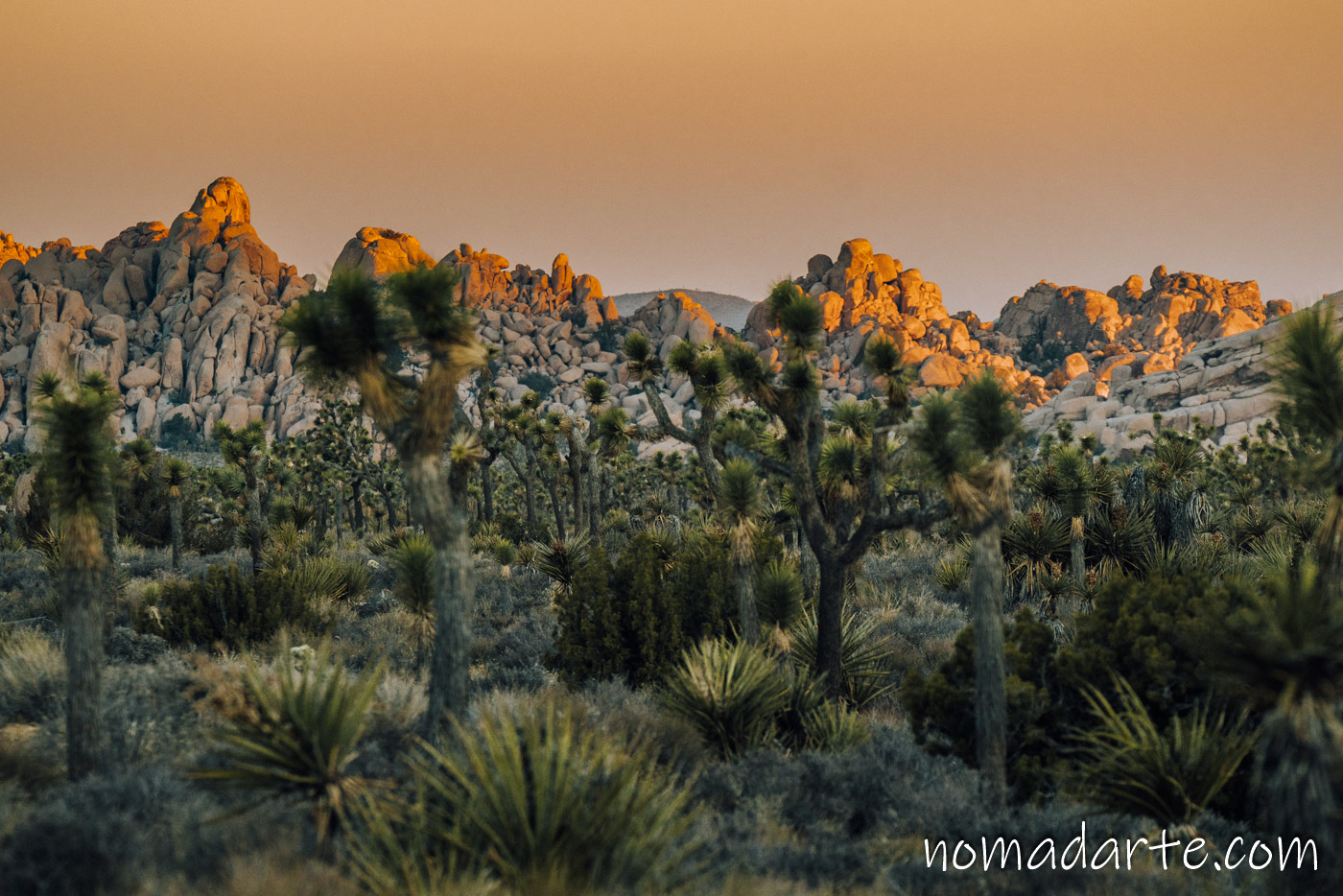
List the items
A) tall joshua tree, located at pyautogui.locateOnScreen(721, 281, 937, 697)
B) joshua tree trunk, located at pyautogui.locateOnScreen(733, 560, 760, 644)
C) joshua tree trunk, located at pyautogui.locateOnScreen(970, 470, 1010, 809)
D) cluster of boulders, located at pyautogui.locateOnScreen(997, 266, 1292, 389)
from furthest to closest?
cluster of boulders, located at pyautogui.locateOnScreen(997, 266, 1292, 389) → joshua tree trunk, located at pyautogui.locateOnScreen(733, 560, 760, 644) → tall joshua tree, located at pyautogui.locateOnScreen(721, 281, 937, 697) → joshua tree trunk, located at pyautogui.locateOnScreen(970, 470, 1010, 809)

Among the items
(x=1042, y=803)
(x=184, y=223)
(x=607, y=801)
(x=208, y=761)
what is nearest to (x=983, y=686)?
(x=1042, y=803)

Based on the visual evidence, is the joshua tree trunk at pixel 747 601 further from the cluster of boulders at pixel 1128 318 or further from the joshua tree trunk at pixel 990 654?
the cluster of boulders at pixel 1128 318

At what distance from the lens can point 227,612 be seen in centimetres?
1225

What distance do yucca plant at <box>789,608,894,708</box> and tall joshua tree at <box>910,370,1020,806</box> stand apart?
9.30 ft

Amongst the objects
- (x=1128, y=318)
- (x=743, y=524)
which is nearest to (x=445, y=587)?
(x=743, y=524)

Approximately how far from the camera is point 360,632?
551 inches

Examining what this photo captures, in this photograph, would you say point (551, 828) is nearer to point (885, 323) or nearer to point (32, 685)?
point (32, 685)

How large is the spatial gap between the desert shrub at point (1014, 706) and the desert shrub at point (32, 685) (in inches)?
334

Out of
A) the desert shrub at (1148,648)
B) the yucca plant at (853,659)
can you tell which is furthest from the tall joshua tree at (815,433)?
the desert shrub at (1148,648)

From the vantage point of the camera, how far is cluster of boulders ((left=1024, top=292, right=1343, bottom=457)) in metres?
80.8

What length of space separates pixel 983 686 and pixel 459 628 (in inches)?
177

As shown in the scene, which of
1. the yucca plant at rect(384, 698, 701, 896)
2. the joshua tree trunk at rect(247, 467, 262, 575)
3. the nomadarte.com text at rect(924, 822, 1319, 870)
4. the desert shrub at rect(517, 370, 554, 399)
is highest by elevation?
the desert shrub at rect(517, 370, 554, 399)

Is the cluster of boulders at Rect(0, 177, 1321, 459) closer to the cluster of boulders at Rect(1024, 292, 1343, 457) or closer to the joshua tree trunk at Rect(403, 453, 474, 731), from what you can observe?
the cluster of boulders at Rect(1024, 292, 1343, 457)

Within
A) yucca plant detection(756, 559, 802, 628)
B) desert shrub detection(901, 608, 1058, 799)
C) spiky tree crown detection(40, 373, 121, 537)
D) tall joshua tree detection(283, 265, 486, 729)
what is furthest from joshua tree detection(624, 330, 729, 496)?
spiky tree crown detection(40, 373, 121, 537)
